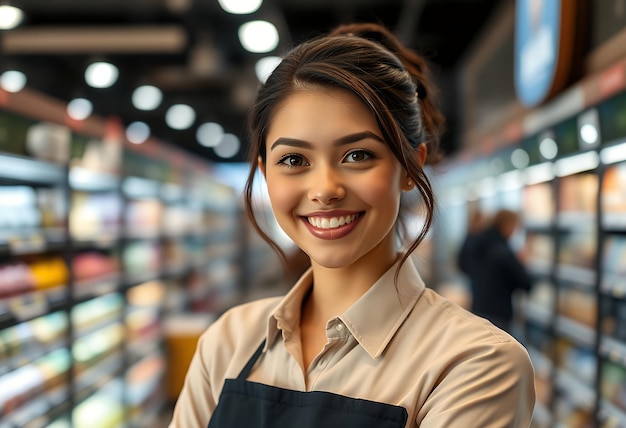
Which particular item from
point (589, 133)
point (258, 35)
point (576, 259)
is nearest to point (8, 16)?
point (258, 35)

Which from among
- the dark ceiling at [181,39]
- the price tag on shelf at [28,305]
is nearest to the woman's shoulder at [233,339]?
the price tag on shelf at [28,305]

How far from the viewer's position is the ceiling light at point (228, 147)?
20.6m

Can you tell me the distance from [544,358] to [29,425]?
3.62 metres

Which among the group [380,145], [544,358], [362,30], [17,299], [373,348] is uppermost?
[362,30]

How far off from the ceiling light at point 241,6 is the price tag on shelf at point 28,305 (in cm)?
272

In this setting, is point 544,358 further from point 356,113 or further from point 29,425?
point 356,113

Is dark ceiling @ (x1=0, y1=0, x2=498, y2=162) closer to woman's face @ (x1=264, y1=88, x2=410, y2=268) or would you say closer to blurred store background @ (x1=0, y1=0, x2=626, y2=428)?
blurred store background @ (x1=0, y1=0, x2=626, y2=428)

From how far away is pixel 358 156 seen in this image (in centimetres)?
119

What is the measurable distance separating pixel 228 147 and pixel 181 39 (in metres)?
16.1

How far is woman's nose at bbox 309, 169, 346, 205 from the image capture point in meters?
1.16

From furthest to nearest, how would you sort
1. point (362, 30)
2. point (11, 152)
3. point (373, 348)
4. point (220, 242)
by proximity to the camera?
point (220, 242) → point (11, 152) → point (362, 30) → point (373, 348)

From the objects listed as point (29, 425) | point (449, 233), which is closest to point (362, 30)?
point (29, 425)

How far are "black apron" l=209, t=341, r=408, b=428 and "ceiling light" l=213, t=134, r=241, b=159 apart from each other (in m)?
19.1

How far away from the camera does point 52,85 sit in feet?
33.9
